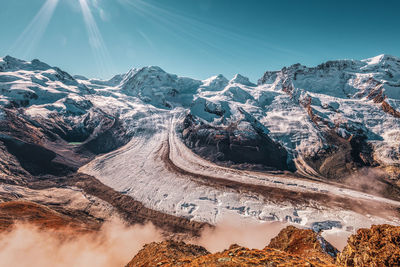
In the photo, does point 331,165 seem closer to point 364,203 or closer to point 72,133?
point 364,203

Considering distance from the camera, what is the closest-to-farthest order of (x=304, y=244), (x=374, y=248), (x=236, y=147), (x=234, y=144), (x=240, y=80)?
1. (x=374, y=248)
2. (x=304, y=244)
3. (x=236, y=147)
4. (x=234, y=144)
5. (x=240, y=80)

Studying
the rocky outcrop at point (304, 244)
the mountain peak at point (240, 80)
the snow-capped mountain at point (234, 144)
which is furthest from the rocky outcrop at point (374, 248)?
the mountain peak at point (240, 80)

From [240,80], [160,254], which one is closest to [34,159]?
[160,254]

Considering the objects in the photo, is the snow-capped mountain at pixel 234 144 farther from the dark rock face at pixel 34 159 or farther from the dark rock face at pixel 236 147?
the dark rock face at pixel 236 147

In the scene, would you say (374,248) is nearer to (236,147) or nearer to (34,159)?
(236,147)

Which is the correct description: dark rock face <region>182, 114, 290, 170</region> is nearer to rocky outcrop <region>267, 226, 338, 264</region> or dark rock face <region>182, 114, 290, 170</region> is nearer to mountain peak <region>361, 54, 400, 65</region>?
rocky outcrop <region>267, 226, 338, 264</region>

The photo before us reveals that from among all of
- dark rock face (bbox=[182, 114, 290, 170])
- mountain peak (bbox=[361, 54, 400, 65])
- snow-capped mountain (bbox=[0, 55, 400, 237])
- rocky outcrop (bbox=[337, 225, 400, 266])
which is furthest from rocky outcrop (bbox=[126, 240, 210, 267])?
mountain peak (bbox=[361, 54, 400, 65])

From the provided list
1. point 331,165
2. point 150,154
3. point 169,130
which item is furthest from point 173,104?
point 331,165
